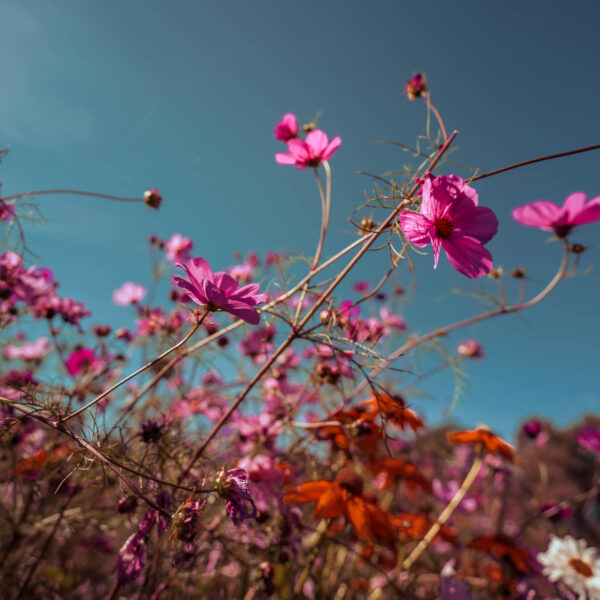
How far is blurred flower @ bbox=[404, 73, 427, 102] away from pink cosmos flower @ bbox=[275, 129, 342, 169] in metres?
0.20

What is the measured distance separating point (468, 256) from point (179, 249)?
104cm

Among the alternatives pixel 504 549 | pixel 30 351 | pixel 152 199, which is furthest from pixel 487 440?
pixel 30 351

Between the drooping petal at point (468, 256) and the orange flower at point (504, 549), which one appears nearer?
the drooping petal at point (468, 256)

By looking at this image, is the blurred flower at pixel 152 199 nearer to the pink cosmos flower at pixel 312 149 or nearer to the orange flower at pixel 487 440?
the pink cosmos flower at pixel 312 149

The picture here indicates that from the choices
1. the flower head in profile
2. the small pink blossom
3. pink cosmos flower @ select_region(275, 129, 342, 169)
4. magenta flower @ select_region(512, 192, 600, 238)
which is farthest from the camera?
the small pink blossom

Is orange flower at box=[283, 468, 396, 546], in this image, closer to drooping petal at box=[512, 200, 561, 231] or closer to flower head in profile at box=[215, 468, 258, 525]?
flower head in profile at box=[215, 468, 258, 525]

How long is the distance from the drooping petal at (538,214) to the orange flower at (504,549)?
3.02 ft

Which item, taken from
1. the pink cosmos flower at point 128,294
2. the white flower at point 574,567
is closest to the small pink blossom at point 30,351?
the pink cosmos flower at point 128,294

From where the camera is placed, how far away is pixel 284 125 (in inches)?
32.9

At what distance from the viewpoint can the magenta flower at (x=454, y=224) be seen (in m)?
0.44

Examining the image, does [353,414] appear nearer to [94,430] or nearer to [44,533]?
[94,430]

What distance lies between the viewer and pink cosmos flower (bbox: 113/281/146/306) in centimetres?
134

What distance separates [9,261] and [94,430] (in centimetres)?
66

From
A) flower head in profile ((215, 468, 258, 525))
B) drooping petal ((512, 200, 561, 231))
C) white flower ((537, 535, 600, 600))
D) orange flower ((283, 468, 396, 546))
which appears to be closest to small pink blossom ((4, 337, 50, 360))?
orange flower ((283, 468, 396, 546))
